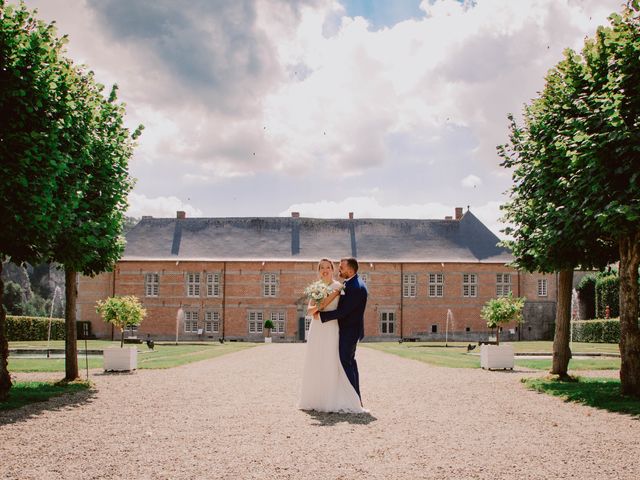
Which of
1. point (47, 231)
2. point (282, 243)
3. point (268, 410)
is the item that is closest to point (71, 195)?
point (47, 231)

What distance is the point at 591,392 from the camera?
11.2m

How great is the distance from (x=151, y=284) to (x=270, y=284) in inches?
364

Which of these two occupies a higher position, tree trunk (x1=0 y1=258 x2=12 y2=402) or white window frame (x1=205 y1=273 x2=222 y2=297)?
white window frame (x1=205 y1=273 x2=222 y2=297)

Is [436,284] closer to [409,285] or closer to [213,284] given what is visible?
[409,285]

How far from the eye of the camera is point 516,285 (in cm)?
4534

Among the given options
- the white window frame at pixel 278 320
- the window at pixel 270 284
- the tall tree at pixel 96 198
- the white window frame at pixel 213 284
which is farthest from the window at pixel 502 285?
the tall tree at pixel 96 198

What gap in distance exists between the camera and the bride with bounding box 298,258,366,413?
872 cm

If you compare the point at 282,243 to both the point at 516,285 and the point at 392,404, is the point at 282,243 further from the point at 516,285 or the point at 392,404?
the point at 392,404

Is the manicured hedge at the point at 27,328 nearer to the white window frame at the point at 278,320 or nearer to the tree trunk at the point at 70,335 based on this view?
the white window frame at the point at 278,320

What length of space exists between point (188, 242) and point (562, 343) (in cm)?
3696

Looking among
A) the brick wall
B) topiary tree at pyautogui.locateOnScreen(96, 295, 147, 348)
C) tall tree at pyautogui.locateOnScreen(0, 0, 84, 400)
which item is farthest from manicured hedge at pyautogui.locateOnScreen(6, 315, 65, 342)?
tall tree at pyautogui.locateOnScreen(0, 0, 84, 400)

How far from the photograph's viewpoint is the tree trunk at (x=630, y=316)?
421 inches

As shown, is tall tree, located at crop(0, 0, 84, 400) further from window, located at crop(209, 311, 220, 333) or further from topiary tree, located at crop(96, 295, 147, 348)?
window, located at crop(209, 311, 220, 333)

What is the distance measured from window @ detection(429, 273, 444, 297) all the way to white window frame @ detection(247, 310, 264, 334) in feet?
43.2
